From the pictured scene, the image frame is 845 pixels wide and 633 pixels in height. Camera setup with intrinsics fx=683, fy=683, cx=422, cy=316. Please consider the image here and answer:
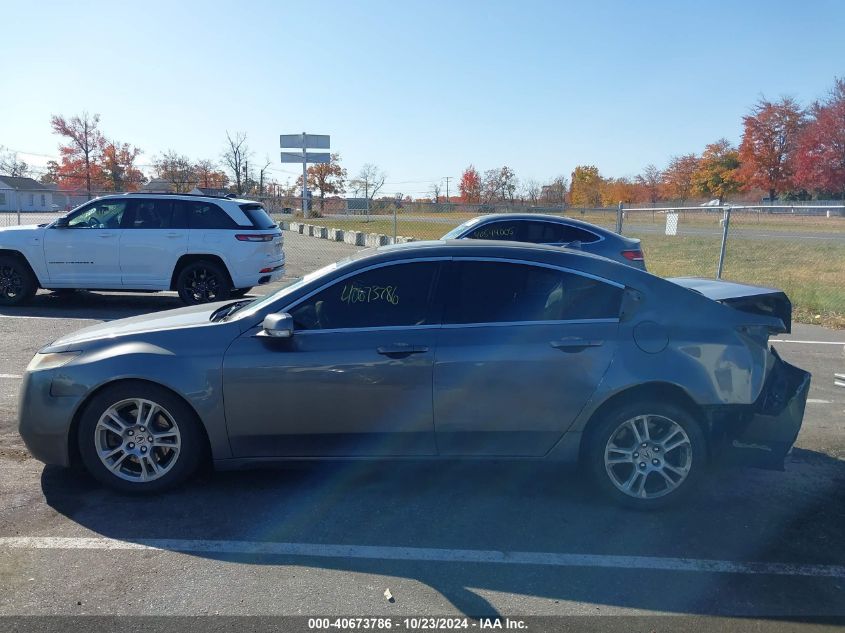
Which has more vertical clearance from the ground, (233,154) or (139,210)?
(233,154)

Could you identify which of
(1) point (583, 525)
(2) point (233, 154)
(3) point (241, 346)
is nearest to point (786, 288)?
(1) point (583, 525)

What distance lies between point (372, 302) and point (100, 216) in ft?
27.5

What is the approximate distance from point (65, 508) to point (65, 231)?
26.5ft

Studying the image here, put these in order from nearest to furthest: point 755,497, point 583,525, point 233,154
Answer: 1. point 583,525
2. point 755,497
3. point 233,154

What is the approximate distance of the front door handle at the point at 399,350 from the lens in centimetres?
402

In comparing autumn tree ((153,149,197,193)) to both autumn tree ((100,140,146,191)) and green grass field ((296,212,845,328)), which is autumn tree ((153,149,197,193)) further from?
green grass field ((296,212,845,328))

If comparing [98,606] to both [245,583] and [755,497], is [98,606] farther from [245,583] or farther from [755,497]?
[755,497]

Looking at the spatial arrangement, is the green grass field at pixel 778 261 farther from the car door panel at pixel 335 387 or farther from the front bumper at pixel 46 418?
the front bumper at pixel 46 418

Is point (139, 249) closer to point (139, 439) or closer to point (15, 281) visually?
point (15, 281)

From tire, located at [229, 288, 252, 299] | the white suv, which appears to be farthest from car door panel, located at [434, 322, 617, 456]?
tire, located at [229, 288, 252, 299]

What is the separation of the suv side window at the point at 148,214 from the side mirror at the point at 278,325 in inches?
306

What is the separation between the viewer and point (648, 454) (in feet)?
13.4

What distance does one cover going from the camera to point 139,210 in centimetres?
1095

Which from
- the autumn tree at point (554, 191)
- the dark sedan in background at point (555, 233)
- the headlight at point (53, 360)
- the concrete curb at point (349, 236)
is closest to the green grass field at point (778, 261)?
the concrete curb at point (349, 236)
